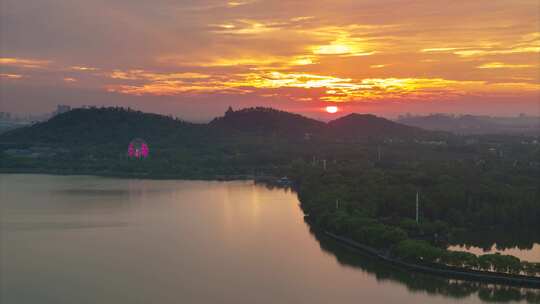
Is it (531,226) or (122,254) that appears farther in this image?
(531,226)

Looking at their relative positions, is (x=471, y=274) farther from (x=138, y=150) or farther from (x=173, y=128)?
(x=173, y=128)

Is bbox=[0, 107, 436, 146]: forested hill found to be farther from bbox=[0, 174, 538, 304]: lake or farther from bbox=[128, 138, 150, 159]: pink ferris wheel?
bbox=[0, 174, 538, 304]: lake

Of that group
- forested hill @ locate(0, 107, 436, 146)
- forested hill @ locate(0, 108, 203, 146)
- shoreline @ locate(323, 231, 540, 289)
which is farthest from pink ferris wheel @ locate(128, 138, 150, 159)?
shoreline @ locate(323, 231, 540, 289)

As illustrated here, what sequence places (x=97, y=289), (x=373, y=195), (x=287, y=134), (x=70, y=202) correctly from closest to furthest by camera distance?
(x=97, y=289), (x=373, y=195), (x=70, y=202), (x=287, y=134)

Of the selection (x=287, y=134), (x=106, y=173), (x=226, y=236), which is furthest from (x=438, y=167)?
(x=287, y=134)

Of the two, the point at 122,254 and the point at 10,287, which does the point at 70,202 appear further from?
the point at 10,287

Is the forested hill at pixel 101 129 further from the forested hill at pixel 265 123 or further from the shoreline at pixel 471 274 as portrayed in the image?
the shoreline at pixel 471 274

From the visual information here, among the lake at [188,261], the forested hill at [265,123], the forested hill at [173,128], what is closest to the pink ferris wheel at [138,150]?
the forested hill at [173,128]
